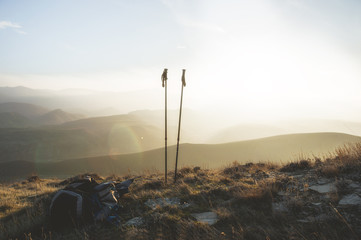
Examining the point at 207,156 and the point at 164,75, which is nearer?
the point at 164,75

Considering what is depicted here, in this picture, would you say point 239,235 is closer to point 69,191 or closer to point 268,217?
point 268,217

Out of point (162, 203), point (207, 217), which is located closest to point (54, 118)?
point (162, 203)

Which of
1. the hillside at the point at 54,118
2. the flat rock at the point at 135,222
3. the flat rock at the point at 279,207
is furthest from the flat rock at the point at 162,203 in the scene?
the hillside at the point at 54,118

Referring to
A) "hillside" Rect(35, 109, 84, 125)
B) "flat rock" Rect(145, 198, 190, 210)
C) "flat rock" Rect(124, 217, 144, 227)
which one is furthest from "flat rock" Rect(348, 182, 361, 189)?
"hillside" Rect(35, 109, 84, 125)

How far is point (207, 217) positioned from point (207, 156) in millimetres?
26246

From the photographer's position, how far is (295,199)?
3.77 meters

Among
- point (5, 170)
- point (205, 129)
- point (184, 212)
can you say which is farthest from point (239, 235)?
point (205, 129)

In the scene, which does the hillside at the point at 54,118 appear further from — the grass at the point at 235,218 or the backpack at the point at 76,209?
the backpack at the point at 76,209

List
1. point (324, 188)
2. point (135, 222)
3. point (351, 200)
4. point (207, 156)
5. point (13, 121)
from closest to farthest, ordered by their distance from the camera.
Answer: point (351, 200) < point (135, 222) < point (324, 188) < point (207, 156) < point (13, 121)

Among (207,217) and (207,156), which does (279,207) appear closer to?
(207,217)

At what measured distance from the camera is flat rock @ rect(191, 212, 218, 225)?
3688 mm

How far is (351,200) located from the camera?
343 centimetres

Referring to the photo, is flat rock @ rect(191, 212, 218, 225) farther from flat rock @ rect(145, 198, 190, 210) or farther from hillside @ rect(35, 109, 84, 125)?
hillside @ rect(35, 109, 84, 125)

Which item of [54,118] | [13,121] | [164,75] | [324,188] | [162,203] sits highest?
[164,75]
